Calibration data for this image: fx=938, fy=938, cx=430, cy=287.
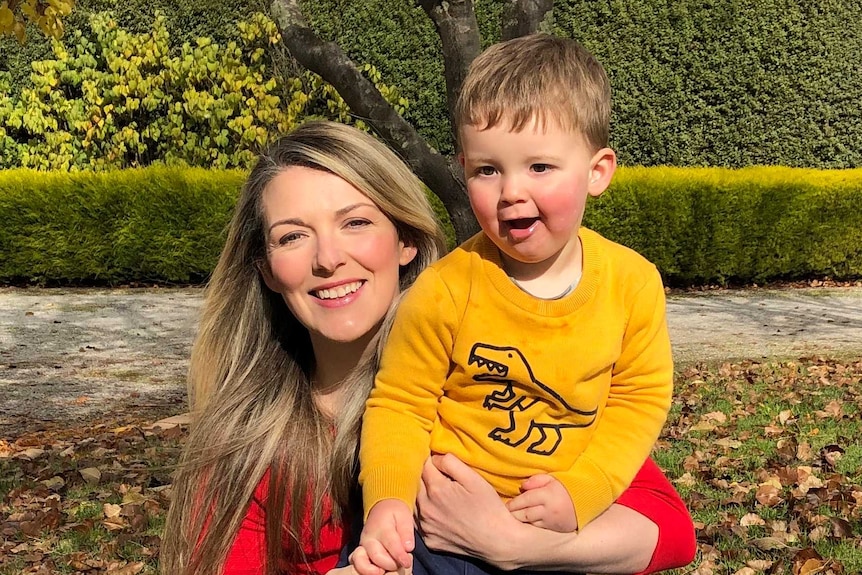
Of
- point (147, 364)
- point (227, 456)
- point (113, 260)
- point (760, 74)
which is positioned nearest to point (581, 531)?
point (227, 456)

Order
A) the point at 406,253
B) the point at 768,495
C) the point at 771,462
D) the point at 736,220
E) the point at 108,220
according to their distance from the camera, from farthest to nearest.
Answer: the point at 736,220 < the point at 108,220 < the point at 771,462 < the point at 768,495 < the point at 406,253

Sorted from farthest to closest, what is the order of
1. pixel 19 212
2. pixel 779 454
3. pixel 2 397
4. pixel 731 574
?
pixel 19 212 < pixel 2 397 < pixel 779 454 < pixel 731 574

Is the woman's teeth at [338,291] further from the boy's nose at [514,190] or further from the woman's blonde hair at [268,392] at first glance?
the boy's nose at [514,190]

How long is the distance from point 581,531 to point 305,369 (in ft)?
2.59

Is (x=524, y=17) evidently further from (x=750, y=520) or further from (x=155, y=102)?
(x=155, y=102)

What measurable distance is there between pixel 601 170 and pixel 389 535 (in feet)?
2.53

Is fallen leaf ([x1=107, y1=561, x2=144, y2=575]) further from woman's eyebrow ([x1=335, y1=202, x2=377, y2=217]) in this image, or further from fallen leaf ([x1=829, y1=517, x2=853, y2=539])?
fallen leaf ([x1=829, y1=517, x2=853, y2=539])

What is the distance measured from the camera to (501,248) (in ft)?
5.67

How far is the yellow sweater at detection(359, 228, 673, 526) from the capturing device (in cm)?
169

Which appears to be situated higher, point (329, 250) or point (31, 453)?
point (329, 250)

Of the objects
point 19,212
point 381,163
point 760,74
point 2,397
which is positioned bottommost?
point 2,397

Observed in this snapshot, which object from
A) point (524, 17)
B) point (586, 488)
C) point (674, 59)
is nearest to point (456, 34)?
point (524, 17)

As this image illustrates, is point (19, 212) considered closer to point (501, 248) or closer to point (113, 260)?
point (113, 260)

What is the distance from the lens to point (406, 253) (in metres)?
2.09
